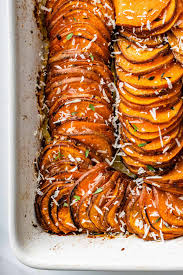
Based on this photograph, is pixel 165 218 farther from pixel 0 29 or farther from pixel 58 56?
pixel 0 29

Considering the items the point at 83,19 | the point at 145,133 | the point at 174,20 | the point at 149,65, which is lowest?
the point at 145,133

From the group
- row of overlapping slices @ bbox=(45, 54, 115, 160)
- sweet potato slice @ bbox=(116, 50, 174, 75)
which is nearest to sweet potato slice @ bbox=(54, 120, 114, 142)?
row of overlapping slices @ bbox=(45, 54, 115, 160)

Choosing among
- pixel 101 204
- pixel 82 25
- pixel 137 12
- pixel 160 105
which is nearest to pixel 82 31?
pixel 82 25

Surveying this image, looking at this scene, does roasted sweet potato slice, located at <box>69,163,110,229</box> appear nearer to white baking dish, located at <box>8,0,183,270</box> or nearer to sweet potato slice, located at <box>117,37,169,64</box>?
white baking dish, located at <box>8,0,183,270</box>

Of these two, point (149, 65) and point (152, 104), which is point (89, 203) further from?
point (149, 65)

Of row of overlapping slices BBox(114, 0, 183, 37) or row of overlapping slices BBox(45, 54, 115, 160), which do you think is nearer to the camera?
row of overlapping slices BBox(114, 0, 183, 37)

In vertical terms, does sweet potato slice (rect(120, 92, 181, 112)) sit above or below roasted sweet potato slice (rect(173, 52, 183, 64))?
below

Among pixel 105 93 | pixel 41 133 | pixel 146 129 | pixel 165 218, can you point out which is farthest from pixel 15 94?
pixel 165 218
